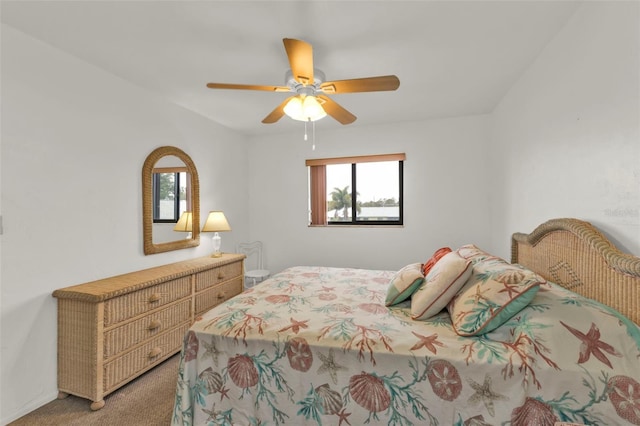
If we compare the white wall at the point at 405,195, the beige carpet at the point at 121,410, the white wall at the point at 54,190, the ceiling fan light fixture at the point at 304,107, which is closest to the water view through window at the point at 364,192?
the white wall at the point at 405,195

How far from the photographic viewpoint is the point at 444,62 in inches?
86.5

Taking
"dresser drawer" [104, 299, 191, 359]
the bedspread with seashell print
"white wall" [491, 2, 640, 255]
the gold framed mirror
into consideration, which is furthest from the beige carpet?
"white wall" [491, 2, 640, 255]

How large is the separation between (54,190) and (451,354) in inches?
106

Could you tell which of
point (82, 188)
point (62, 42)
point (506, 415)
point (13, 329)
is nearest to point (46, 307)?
point (13, 329)

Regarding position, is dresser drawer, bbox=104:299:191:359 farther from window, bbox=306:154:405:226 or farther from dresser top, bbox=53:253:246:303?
window, bbox=306:154:405:226

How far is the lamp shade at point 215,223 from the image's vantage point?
3.25 m

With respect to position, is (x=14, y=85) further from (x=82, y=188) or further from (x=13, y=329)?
(x=13, y=329)

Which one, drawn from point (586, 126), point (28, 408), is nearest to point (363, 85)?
point (586, 126)

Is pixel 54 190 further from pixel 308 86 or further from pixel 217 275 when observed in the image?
→ pixel 308 86

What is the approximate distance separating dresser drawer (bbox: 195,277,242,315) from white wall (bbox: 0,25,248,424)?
614 millimetres

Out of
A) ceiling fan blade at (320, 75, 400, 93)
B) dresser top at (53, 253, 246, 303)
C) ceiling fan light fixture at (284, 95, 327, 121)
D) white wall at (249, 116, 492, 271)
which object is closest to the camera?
ceiling fan blade at (320, 75, 400, 93)

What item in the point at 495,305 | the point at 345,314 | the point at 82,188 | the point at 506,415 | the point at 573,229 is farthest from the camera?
the point at 82,188

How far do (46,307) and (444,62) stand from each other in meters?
3.42

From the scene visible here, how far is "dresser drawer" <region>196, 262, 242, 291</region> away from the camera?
2770mm
